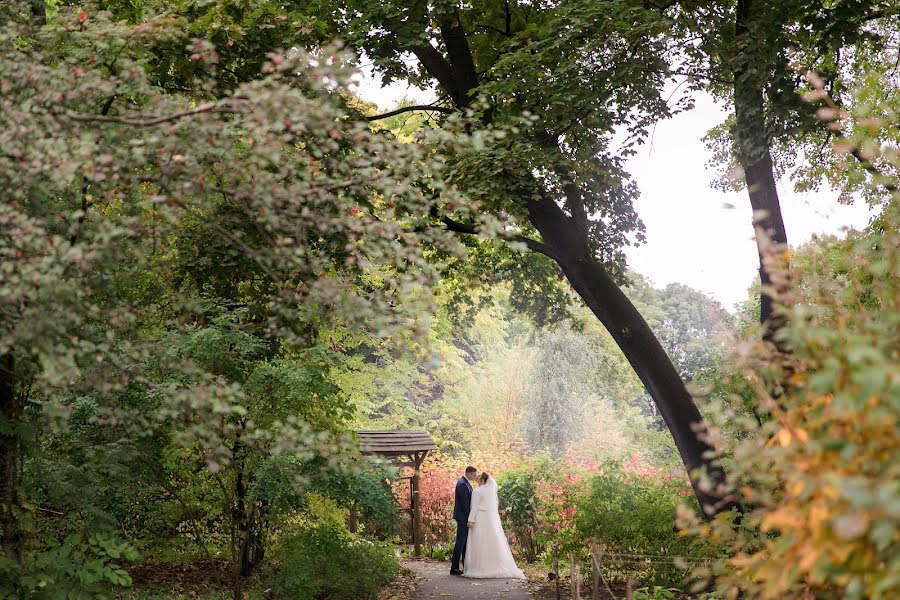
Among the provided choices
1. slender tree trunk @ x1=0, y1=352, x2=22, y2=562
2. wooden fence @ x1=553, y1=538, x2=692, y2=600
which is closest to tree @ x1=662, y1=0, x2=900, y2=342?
wooden fence @ x1=553, y1=538, x2=692, y2=600

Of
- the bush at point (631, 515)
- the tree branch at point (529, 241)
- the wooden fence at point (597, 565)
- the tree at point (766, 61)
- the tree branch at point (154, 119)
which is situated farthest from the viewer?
the bush at point (631, 515)

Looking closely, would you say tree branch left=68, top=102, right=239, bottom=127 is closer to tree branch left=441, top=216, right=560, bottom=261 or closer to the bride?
tree branch left=441, top=216, right=560, bottom=261

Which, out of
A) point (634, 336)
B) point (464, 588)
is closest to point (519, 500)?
point (464, 588)

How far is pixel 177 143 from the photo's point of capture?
13.2 feet

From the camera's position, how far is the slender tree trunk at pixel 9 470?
5.90 meters

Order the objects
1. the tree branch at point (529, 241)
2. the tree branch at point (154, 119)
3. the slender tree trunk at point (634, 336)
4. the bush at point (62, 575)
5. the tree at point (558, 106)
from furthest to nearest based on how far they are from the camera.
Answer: the tree branch at point (529, 241), the slender tree trunk at point (634, 336), the tree at point (558, 106), the bush at point (62, 575), the tree branch at point (154, 119)

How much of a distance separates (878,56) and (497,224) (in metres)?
9.47

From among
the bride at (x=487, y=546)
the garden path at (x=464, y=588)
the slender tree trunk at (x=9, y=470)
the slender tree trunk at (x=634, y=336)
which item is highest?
the slender tree trunk at (x=634, y=336)

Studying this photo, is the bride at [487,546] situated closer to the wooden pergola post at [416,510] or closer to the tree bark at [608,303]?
the wooden pergola post at [416,510]

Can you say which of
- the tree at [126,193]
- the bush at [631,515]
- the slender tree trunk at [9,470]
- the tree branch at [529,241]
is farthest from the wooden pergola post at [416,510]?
the tree at [126,193]

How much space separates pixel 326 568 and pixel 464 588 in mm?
2988

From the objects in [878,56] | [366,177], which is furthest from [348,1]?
[878,56]

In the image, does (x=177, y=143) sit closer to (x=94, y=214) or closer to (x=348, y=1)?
(x=94, y=214)

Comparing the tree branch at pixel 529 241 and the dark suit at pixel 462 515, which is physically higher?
the tree branch at pixel 529 241
